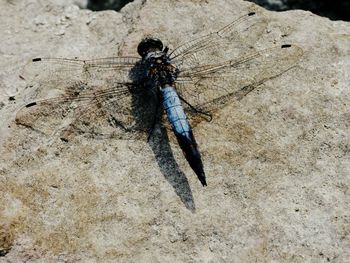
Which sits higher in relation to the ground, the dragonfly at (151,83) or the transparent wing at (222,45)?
the transparent wing at (222,45)

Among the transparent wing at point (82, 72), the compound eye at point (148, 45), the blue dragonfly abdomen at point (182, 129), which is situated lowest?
the blue dragonfly abdomen at point (182, 129)

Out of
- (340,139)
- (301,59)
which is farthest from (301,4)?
(340,139)

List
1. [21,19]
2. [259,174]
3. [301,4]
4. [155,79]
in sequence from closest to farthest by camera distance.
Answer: [259,174]
[155,79]
[21,19]
[301,4]

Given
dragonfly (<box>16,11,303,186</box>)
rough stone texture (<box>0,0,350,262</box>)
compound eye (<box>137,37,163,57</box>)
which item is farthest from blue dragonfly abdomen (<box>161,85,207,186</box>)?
compound eye (<box>137,37,163,57</box>)

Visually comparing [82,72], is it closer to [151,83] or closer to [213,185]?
[151,83]

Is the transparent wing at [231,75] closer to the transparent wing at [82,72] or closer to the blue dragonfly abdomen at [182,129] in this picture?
the blue dragonfly abdomen at [182,129]

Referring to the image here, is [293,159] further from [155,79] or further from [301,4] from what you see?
[301,4]

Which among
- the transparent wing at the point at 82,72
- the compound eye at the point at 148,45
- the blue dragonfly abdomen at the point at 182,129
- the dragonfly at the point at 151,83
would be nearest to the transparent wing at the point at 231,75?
the dragonfly at the point at 151,83

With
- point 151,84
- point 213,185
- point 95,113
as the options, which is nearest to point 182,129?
point 213,185

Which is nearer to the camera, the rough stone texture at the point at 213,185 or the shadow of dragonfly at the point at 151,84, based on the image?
the rough stone texture at the point at 213,185
